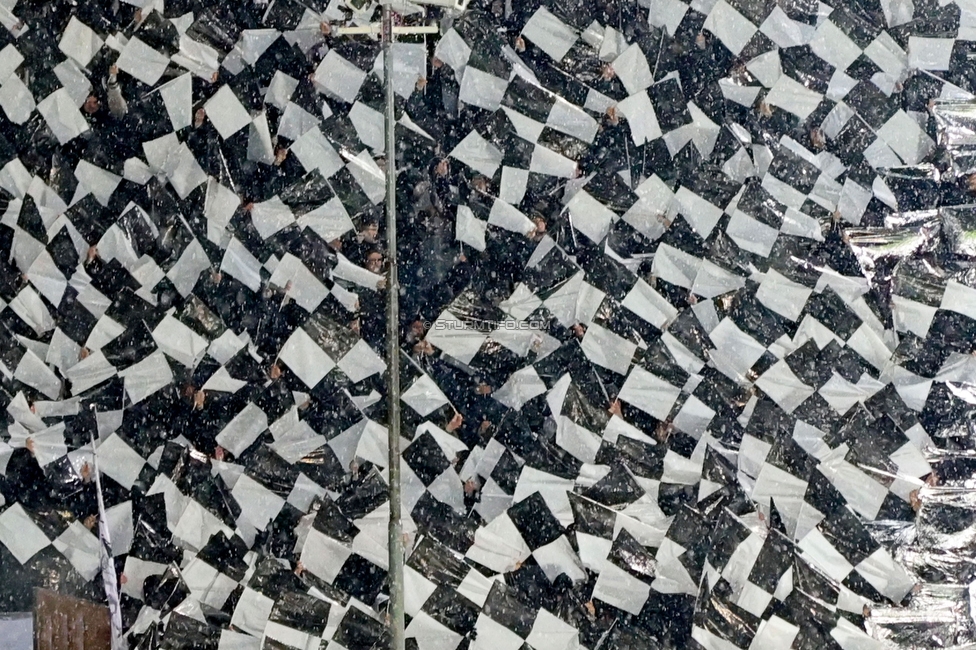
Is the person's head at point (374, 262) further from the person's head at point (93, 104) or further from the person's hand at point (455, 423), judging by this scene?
the person's head at point (93, 104)

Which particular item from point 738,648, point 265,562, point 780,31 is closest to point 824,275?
point 780,31

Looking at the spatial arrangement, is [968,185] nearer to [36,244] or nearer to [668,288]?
[668,288]

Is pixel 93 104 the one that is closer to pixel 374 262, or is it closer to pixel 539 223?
pixel 374 262

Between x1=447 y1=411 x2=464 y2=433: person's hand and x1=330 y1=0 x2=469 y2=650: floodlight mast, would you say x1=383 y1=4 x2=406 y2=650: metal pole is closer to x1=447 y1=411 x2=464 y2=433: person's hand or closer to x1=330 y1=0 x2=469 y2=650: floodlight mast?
x1=330 y1=0 x2=469 y2=650: floodlight mast

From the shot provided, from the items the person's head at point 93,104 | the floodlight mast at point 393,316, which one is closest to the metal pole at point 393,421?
the floodlight mast at point 393,316

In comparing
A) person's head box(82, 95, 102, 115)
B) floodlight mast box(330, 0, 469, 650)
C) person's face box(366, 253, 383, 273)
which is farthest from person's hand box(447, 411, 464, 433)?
person's head box(82, 95, 102, 115)

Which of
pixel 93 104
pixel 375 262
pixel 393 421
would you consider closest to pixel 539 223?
pixel 375 262
